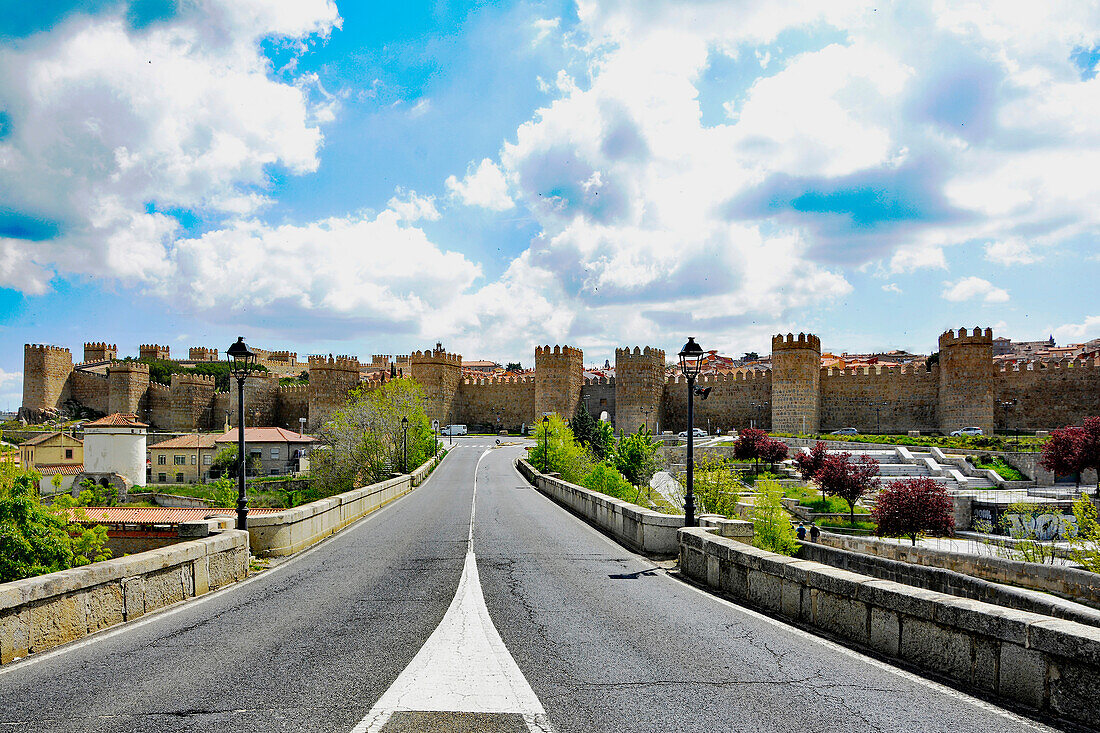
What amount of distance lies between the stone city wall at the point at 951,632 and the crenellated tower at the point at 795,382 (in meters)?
46.2

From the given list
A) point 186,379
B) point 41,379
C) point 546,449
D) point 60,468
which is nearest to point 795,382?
point 546,449

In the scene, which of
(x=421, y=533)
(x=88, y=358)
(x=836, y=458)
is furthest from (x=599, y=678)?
(x=88, y=358)

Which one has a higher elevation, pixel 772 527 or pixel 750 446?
pixel 772 527

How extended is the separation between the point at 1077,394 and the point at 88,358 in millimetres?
102467

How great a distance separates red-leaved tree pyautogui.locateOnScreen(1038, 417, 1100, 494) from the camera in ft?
95.6

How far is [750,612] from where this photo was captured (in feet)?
20.7

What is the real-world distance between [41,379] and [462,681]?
8524 centimetres

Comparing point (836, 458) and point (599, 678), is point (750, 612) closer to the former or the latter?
Answer: point (599, 678)

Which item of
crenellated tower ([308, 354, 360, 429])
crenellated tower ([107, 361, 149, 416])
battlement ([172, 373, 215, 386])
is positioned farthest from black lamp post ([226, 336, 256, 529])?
crenellated tower ([107, 361, 149, 416])

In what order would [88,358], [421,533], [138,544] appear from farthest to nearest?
[88,358] < [138,544] < [421,533]

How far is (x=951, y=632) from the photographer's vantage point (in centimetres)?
423

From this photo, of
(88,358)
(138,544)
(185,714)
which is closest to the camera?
(185,714)

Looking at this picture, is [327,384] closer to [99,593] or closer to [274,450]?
[274,450]

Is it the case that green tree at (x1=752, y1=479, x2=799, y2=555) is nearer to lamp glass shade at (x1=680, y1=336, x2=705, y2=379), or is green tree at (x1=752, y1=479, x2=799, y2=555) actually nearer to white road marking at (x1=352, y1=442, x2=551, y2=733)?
lamp glass shade at (x1=680, y1=336, x2=705, y2=379)
